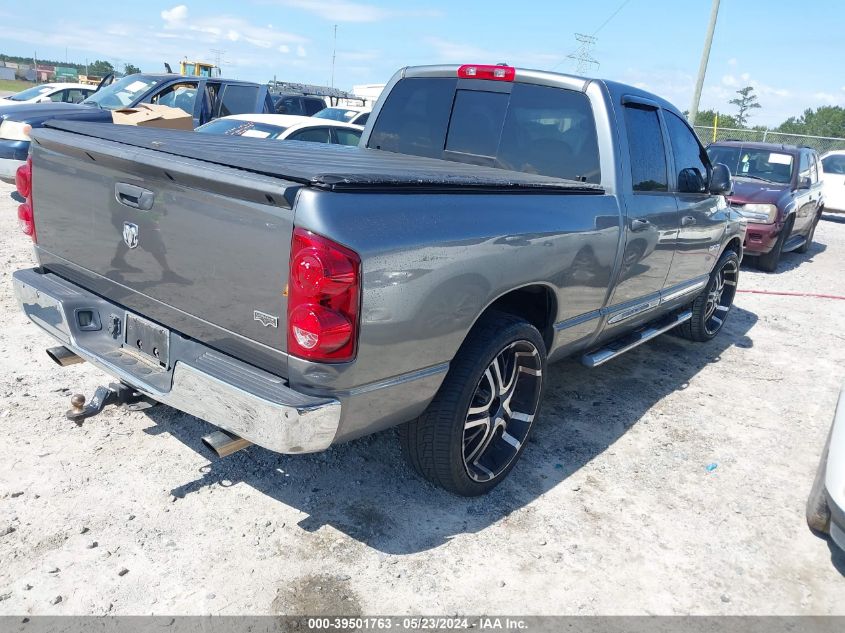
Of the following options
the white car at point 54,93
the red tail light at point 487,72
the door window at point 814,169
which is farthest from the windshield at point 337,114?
the red tail light at point 487,72

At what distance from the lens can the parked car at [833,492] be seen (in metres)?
2.81

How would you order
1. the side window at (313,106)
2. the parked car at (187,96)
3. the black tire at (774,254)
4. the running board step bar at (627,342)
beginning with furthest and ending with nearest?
1. the side window at (313,106)
2. the parked car at (187,96)
3. the black tire at (774,254)
4. the running board step bar at (627,342)

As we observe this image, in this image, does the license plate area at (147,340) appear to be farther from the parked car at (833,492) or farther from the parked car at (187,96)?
the parked car at (187,96)

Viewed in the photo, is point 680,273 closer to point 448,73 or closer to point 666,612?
point 448,73

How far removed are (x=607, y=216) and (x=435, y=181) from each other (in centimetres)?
140

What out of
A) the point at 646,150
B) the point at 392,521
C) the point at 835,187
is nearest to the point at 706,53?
the point at 835,187

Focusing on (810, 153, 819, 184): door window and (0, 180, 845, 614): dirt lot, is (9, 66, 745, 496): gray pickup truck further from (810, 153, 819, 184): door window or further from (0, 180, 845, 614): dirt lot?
(810, 153, 819, 184): door window

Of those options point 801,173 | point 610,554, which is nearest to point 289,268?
point 610,554

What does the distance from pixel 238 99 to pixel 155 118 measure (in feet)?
9.94

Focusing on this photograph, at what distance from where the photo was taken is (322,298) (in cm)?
225

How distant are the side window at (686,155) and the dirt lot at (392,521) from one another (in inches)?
65.8

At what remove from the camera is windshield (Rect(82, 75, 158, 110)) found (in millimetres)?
11086

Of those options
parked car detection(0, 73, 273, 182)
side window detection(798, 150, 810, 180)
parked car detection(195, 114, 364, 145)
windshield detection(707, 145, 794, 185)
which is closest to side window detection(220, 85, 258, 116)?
parked car detection(0, 73, 273, 182)

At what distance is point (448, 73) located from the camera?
437cm
